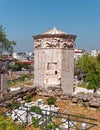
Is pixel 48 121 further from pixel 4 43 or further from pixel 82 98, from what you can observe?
pixel 4 43

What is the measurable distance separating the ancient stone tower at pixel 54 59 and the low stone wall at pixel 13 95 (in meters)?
0.78

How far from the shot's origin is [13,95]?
1062 cm

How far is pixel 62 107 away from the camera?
1012 centimetres

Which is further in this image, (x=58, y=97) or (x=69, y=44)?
(x=69, y=44)

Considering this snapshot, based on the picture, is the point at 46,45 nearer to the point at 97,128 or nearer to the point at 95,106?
the point at 95,106

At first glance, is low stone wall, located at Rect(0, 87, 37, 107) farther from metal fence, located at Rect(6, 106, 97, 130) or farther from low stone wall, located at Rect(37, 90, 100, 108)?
metal fence, located at Rect(6, 106, 97, 130)

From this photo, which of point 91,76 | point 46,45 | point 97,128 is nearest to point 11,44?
point 91,76

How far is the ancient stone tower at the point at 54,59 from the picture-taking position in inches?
466

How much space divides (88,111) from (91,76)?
55.7 feet

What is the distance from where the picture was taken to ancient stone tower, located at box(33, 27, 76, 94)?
11.8 m

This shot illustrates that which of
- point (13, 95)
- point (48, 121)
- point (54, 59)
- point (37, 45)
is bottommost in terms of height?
point (48, 121)

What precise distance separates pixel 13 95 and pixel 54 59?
9.65 ft

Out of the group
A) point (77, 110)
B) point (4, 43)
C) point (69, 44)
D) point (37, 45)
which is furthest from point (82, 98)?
point (4, 43)

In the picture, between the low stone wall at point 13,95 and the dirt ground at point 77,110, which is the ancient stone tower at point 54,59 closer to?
the low stone wall at point 13,95
